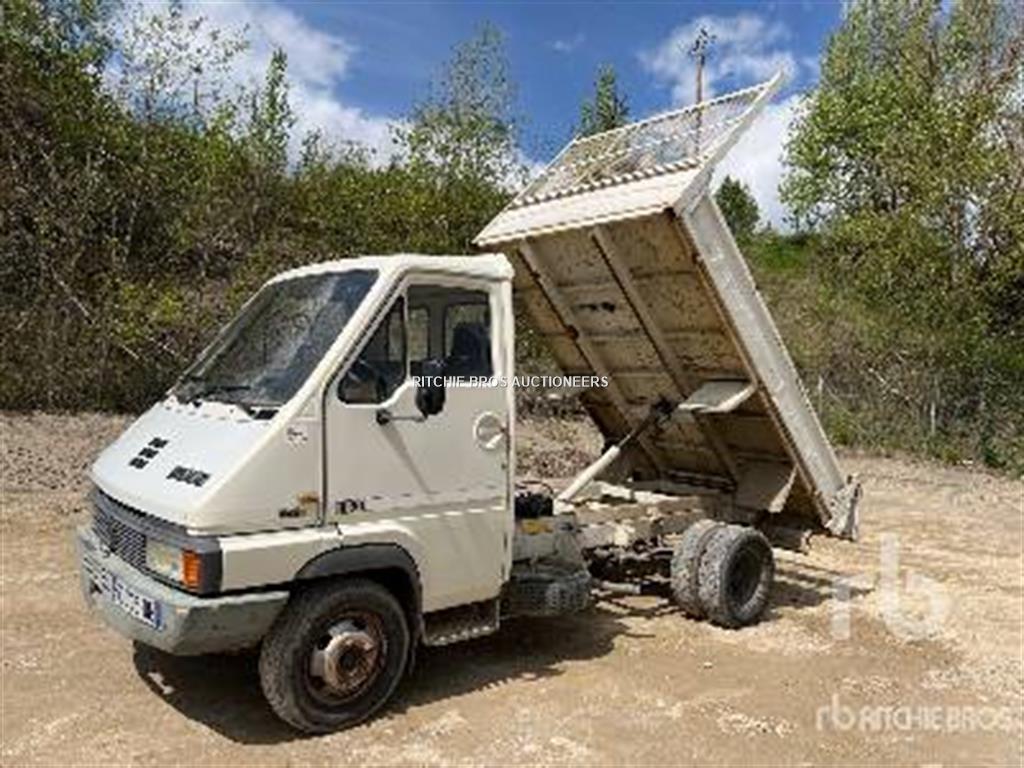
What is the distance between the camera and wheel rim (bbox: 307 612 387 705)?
15.8ft

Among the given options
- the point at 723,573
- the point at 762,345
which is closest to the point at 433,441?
the point at 762,345

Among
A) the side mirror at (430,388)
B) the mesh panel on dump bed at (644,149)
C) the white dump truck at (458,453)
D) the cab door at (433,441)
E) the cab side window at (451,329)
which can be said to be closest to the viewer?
the white dump truck at (458,453)

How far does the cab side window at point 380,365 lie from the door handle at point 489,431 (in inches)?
23.0

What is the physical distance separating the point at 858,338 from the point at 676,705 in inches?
615

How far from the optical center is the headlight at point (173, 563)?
4.41 m

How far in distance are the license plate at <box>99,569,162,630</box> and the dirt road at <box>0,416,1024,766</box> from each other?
2.07ft

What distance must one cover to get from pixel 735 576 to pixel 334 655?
131 inches

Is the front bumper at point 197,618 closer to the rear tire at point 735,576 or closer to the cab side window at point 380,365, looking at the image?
the cab side window at point 380,365

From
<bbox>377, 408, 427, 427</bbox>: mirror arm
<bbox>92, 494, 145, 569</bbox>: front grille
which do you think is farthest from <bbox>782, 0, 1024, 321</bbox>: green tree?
<bbox>92, 494, 145, 569</bbox>: front grille

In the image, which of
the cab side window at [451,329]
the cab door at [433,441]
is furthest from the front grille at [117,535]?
the cab side window at [451,329]

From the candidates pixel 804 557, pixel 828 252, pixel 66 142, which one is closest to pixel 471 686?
pixel 804 557

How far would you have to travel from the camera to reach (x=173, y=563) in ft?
14.9

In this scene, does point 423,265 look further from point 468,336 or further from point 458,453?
point 458,453

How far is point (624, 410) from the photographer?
784cm
